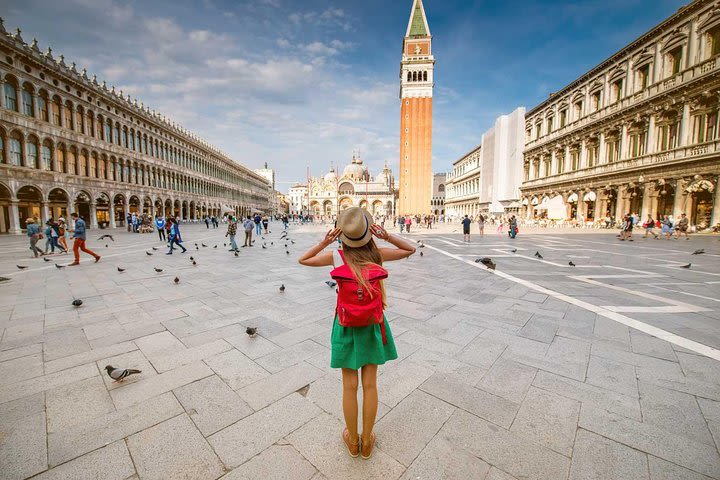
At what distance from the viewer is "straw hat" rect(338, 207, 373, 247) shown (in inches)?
67.9

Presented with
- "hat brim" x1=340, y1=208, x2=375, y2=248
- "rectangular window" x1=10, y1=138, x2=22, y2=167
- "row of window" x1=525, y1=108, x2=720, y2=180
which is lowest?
"hat brim" x1=340, y1=208, x2=375, y2=248

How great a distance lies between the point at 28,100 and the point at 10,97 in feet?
4.56

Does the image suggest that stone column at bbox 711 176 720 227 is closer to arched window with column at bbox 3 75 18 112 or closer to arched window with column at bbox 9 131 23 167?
arched window with column at bbox 9 131 23 167

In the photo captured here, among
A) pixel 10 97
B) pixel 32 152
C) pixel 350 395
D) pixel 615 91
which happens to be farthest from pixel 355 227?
pixel 615 91

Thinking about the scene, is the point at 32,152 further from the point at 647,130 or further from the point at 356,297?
the point at 647,130

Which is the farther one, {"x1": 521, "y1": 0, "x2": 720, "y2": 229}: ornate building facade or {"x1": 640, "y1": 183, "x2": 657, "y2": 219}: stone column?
{"x1": 640, "y1": 183, "x2": 657, "y2": 219}: stone column

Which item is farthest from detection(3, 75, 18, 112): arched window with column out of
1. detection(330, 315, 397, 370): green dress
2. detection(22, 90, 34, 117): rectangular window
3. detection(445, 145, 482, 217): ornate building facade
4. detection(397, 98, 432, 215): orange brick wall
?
detection(445, 145, 482, 217): ornate building facade

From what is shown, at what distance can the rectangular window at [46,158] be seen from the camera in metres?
22.8

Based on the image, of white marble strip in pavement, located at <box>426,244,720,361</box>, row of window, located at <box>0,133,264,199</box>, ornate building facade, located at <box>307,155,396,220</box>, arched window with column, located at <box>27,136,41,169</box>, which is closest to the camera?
white marble strip in pavement, located at <box>426,244,720,361</box>

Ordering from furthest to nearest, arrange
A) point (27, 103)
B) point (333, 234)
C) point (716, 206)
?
Answer: point (27, 103) → point (716, 206) → point (333, 234)

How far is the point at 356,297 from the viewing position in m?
1.80

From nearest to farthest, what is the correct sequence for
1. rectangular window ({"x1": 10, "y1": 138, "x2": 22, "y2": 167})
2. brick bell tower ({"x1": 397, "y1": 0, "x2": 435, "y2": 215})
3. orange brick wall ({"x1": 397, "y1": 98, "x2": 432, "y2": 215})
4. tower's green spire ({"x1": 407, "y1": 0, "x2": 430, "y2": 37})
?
rectangular window ({"x1": 10, "y1": 138, "x2": 22, "y2": 167}), brick bell tower ({"x1": 397, "y1": 0, "x2": 435, "y2": 215}), orange brick wall ({"x1": 397, "y1": 98, "x2": 432, "y2": 215}), tower's green spire ({"x1": 407, "y1": 0, "x2": 430, "y2": 37})

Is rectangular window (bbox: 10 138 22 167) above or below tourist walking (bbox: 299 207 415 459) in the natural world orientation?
above

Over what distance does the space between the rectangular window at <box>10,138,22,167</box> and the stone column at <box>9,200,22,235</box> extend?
9.12 ft
